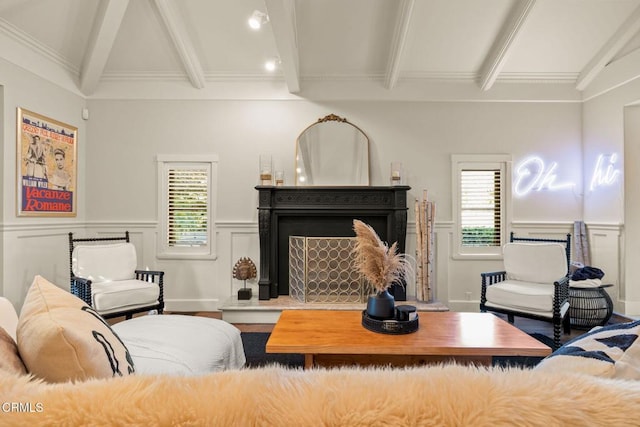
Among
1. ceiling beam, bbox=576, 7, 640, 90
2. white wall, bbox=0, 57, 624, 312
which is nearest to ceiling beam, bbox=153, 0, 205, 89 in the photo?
white wall, bbox=0, 57, 624, 312

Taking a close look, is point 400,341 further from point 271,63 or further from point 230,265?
point 271,63

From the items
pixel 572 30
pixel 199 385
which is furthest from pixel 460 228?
pixel 199 385

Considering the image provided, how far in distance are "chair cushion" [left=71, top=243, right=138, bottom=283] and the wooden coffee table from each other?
7.19 feet

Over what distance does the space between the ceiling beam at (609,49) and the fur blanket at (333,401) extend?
4749mm

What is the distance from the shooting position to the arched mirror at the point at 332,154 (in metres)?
4.25

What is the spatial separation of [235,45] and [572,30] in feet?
12.9

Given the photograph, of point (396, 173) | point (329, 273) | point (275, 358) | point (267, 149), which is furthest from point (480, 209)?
point (275, 358)

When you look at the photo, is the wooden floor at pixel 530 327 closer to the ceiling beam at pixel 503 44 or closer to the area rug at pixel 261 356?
the area rug at pixel 261 356

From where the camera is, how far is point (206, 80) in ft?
14.1

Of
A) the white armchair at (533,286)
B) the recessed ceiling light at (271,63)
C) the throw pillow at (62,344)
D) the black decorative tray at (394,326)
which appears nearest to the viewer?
the throw pillow at (62,344)

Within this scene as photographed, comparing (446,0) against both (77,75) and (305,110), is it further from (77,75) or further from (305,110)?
(77,75)

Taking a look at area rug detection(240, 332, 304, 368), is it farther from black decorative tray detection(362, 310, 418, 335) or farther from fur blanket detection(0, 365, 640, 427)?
fur blanket detection(0, 365, 640, 427)

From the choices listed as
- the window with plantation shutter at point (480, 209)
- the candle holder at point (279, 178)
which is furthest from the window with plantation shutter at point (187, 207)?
the window with plantation shutter at point (480, 209)

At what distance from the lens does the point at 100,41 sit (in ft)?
12.0
